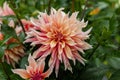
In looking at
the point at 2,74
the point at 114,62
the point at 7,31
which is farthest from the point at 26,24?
the point at 114,62

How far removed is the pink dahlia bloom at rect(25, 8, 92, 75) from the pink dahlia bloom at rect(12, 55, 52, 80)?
0.03m

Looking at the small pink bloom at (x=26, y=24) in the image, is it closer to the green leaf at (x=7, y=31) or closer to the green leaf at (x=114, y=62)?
the green leaf at (x=7, y=31)

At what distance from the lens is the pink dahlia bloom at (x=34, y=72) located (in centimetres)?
126

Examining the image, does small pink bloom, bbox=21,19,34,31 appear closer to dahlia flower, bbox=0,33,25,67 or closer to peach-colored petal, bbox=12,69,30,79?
dahlia flower, bbox=0,33,25,67

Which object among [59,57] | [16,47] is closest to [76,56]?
[59,57]

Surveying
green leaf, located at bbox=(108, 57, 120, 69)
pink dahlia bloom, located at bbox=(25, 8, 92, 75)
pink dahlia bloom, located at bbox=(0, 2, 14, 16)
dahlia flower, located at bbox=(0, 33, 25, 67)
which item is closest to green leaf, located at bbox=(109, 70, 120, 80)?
green leaf, located at bbox=(108, 57, 120, 69)

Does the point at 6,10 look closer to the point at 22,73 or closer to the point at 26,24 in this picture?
the point at 26,24

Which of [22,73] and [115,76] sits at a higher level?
[22,73]

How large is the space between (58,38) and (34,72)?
0.45 ft

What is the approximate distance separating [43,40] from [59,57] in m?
0.08

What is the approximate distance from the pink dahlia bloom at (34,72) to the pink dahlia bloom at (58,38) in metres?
0.03

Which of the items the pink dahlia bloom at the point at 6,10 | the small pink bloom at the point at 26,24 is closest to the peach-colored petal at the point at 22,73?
the small pink bloom at the point at 26,24

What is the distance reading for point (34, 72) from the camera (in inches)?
49.9

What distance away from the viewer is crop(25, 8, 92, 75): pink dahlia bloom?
124cm
